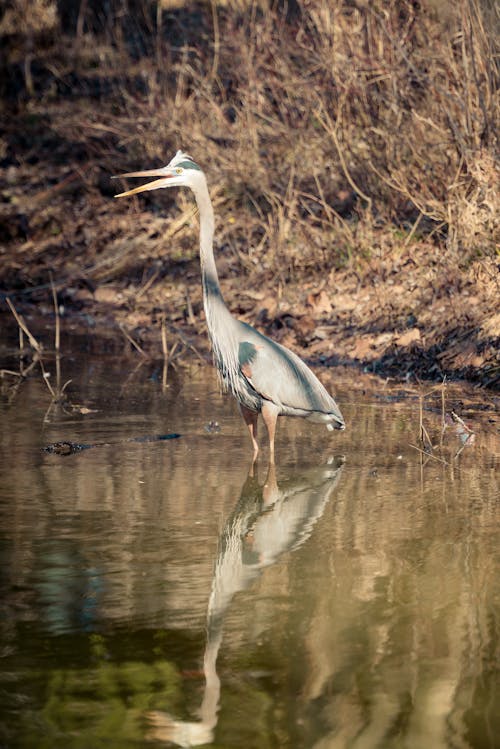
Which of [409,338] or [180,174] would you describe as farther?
[409,338]

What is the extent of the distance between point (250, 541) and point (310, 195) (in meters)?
7.28

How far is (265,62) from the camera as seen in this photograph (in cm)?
1405

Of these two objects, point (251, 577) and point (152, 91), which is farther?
point (152, 91)

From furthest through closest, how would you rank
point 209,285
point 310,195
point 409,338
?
point 310,195
point 409,338
point 209,285

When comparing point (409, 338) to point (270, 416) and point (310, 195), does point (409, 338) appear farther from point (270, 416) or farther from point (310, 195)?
point (270, 416)

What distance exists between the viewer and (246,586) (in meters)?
5.24

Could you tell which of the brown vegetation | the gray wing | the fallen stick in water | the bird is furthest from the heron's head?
the brown vegetation

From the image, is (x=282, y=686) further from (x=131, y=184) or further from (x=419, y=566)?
(x=131, y=184)

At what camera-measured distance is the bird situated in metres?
7.73

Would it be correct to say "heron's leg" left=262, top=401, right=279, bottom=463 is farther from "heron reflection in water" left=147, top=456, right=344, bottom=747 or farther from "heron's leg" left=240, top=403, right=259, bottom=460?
"heron reflection in water" left=147, top=456, right=344, bottom=747

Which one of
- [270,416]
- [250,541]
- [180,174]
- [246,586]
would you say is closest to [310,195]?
[180,174]

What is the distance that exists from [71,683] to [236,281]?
10017 millimetres

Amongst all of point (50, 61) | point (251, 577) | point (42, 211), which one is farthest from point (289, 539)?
point (50, 61)

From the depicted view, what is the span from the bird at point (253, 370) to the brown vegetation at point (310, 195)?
2.42 m
